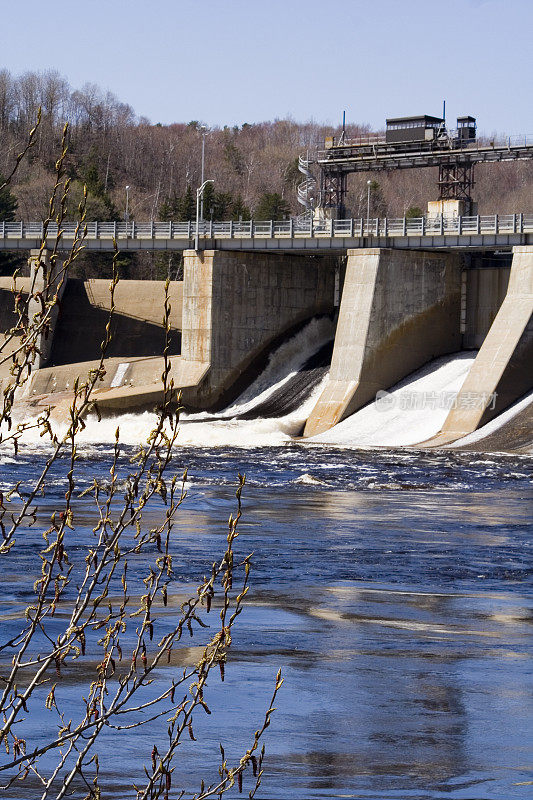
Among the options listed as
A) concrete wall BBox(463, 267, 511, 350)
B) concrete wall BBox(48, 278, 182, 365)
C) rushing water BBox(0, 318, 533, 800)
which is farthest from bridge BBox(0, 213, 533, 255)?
rushing water BBox(0, 318, 533, 800)

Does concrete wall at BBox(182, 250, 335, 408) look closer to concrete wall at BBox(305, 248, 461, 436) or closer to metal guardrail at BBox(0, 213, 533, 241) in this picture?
metal guardrail at BBox(0, 213, 533, 241)

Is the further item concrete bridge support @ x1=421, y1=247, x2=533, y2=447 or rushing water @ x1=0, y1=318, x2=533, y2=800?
concrete bridge support @ x1=421, y1=247, x2=533, y2=447

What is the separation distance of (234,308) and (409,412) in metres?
10.6

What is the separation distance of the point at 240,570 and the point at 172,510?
40.1ft

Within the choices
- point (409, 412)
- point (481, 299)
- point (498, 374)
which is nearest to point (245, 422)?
point (409, 412)

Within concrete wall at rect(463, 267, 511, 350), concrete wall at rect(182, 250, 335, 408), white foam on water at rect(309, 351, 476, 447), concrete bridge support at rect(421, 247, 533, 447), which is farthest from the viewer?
concrete wall at rect(182, 250, 335, 408)

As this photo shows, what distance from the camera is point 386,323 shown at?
46.5 metres

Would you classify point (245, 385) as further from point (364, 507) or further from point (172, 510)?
point (172, 510)

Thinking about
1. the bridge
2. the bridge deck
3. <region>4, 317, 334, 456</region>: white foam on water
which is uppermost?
the bridge deck

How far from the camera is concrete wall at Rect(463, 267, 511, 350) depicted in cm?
4769

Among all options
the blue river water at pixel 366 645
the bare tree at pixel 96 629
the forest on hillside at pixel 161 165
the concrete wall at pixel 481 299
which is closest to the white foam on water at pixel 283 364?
the concrete wall at pixel 481 299

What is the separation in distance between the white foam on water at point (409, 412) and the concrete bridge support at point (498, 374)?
4.23ft

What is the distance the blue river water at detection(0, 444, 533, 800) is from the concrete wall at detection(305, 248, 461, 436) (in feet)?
60.8

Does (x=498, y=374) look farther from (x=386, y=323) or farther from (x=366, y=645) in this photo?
(x=366, y=645)
